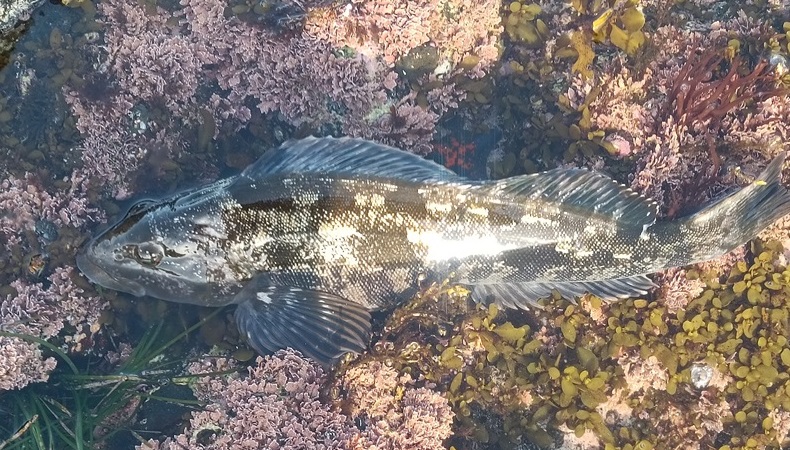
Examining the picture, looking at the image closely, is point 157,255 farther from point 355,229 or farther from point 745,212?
point 745,212

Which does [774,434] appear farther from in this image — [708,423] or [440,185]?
[440,185]

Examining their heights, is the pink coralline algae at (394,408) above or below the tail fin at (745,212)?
below

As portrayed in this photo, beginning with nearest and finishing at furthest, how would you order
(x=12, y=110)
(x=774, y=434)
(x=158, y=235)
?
(x=158, y=235)
(x=774, y=434)
(x=12, y=110)

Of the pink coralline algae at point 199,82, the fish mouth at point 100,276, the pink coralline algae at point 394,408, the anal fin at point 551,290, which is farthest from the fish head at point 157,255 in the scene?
the anal fin at point 551,290

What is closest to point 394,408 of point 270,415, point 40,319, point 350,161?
point 270,415

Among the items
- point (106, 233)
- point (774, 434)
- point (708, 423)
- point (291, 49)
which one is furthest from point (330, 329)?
point (774, 434)

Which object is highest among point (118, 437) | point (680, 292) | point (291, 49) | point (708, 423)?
point (291, 49)

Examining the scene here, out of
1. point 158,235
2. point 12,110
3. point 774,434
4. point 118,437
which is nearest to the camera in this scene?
point 158,235

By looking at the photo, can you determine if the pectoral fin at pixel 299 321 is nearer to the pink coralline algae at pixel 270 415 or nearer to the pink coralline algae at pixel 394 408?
the pink coralline algae at pixel 270 415
